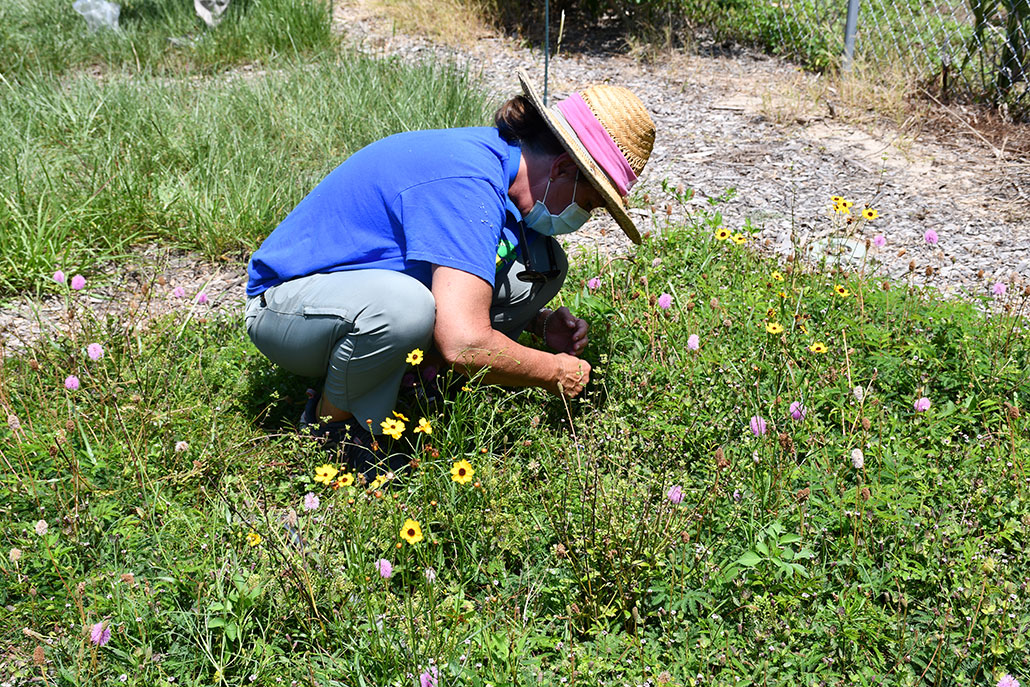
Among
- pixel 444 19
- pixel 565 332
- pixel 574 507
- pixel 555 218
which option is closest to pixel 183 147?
pixel 565 332

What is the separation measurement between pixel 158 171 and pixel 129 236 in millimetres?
592

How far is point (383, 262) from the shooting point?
2.65 meters

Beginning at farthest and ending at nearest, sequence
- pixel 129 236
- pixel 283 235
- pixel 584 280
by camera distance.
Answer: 1. pixel 129 236
2. pixel 584 280
3. pixel 283 235

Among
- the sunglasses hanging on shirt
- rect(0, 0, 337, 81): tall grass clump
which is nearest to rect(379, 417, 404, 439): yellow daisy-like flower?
the sunglasses hanging on shirt

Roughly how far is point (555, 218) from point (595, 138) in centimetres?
26

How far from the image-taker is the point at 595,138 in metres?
2.63

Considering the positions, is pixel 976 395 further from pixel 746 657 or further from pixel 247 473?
pixel 247 473

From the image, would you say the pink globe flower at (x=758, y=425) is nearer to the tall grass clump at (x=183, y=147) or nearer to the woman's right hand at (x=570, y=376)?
the woman's right hand at (x=570, y=376)

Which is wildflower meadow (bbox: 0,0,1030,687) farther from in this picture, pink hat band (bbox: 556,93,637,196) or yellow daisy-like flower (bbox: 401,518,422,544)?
pink hat band (bbox: 556,93,637,196)

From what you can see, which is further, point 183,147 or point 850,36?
point 850,36

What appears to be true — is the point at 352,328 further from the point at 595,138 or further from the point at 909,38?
the point at 909,38

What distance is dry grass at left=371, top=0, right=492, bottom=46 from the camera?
748 cm

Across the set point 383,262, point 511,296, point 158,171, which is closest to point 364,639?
point 383,262

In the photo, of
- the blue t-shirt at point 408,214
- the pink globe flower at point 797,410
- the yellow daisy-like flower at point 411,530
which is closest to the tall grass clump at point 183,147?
the blue t-shirt at point 408,214
